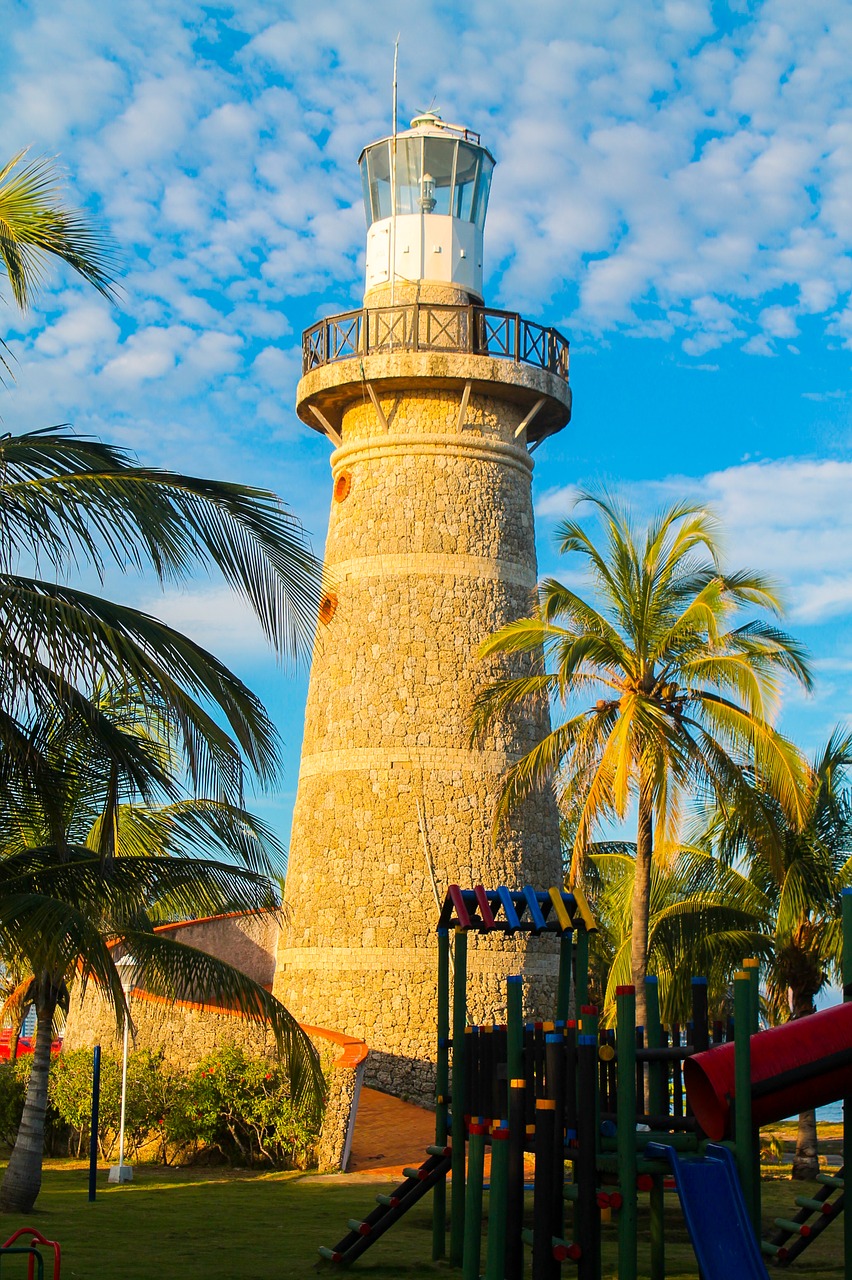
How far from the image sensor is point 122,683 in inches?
420

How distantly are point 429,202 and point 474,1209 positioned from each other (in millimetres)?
21068

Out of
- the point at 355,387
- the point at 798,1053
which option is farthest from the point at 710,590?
the point at 798,1053

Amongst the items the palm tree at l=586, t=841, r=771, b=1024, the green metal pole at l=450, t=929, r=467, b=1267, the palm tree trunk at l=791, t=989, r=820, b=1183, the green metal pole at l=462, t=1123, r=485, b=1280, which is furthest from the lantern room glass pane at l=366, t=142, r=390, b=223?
the green metal pole at l=462, t=1123, r=485, b=1280

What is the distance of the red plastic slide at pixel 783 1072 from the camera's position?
33.4ft

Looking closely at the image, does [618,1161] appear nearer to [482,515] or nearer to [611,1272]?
[611,1272]

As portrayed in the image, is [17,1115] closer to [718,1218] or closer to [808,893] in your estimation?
[808,893]

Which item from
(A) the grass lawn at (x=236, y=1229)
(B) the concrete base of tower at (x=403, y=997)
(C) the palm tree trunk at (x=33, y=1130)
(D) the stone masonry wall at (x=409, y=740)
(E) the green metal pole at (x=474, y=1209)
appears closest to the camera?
(E) the green metal pole at (x=474, y=1209)

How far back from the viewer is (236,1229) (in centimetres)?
1645

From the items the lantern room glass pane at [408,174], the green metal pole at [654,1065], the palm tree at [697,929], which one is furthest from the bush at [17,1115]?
the lantern room glass pane at [408,174]

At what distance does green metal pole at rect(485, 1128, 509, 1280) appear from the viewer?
11.3 m

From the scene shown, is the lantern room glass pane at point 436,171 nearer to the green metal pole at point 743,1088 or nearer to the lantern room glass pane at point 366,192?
the lantern room glass pane at point 366,192

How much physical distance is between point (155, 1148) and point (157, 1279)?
35.8ft

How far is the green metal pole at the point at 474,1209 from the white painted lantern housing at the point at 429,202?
19.3 meters

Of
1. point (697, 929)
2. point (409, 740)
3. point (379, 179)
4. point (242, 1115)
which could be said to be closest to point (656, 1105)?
point (697, 929)
